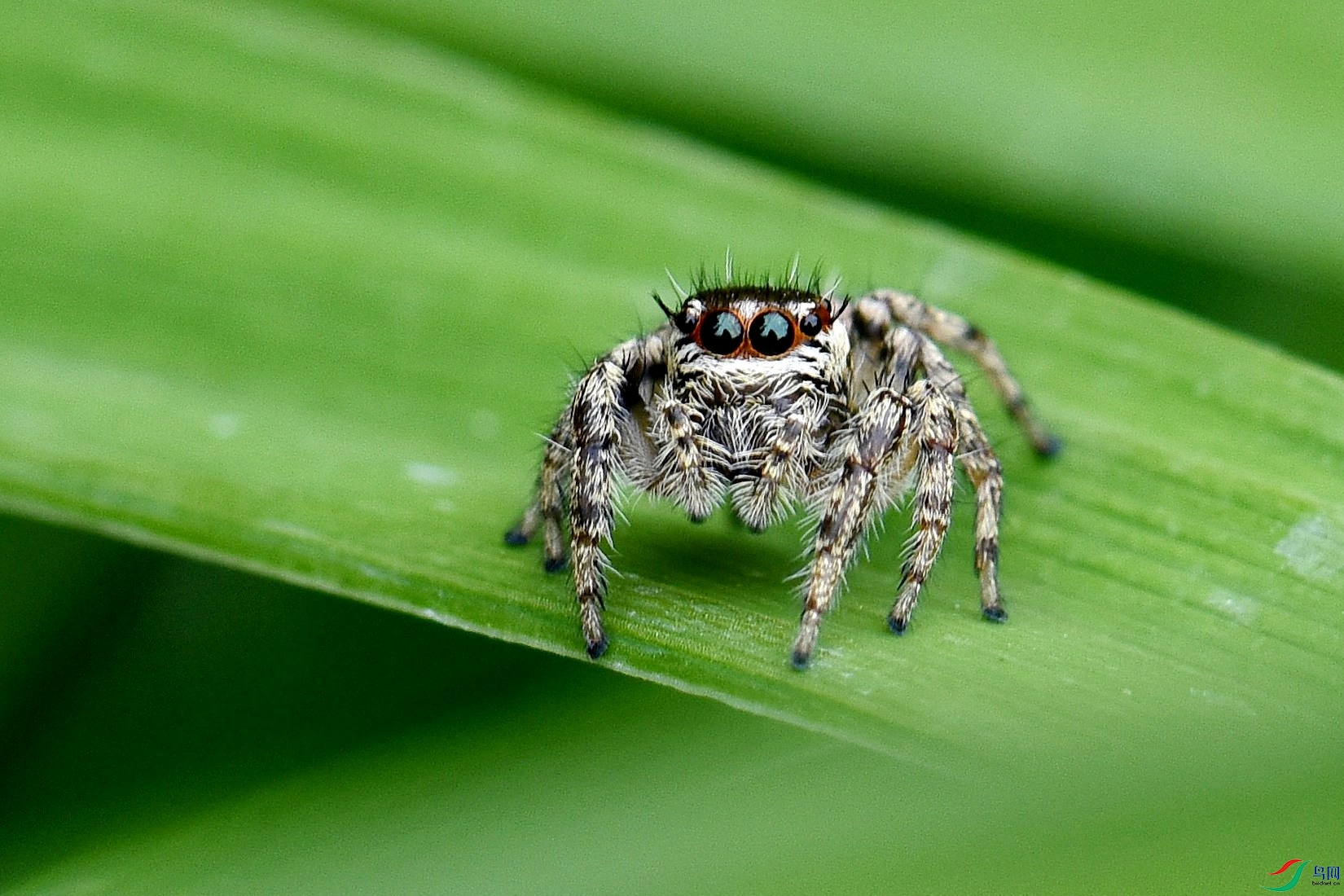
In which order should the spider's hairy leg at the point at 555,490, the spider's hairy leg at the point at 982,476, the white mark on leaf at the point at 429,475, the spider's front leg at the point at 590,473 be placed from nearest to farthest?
the spider's front leg at the point at 590,473
the spider's hairy leg at the point at 982,476
the spider's hairy leg at the point at 555,490
the white mark on leaf at the point at 429,475

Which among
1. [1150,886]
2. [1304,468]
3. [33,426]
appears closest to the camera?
[1150,886]

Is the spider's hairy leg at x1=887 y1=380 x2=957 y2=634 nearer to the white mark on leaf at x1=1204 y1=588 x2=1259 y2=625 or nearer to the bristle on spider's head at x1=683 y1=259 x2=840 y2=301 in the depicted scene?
the bristle on spider's head at x1=683 y1=259 x2=840 y2=301

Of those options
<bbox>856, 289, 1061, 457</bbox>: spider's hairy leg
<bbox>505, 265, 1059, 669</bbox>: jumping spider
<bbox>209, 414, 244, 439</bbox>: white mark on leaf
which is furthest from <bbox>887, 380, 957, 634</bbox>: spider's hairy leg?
<bbox>209, 414, 244, 439</bbox>: white mark on leaf

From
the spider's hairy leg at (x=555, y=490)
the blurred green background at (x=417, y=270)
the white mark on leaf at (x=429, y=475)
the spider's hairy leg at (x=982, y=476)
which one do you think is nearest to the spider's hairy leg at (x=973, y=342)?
the blurred green background at (x=417, y=270)

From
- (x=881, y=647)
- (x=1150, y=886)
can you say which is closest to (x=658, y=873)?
(x=1150, y=886)

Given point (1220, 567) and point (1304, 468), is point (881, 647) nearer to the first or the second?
point (1220, 567)

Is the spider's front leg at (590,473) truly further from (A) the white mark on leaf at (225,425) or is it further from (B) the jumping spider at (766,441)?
(A) the white mark on leaf at (225,425)
